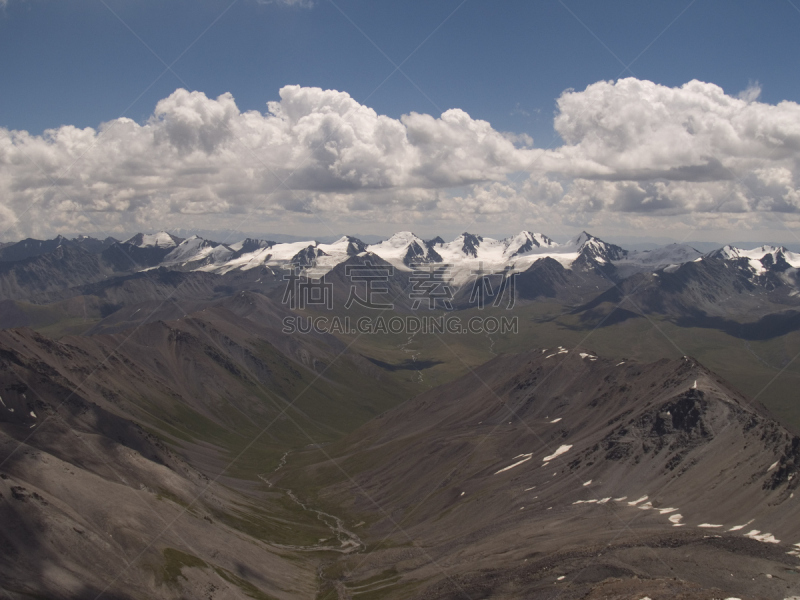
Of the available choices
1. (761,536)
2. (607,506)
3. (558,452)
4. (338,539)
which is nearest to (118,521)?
(338,539)

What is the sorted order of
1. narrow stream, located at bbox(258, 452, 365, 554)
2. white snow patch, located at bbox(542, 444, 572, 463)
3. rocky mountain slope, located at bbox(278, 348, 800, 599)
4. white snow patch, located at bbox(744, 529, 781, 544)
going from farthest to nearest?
white snow patch, located at bbox(542, 444, 572, 463) < narrow stream, located at bbox(258, 452, 365, 554) < white snow patch, located at bbox(744, 529, 781, 544) < rocky mountain slope, located at bbox(278, 348, 800, 599)

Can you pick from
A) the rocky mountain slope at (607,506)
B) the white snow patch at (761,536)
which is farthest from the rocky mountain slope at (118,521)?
the white snow patch at (761,536)

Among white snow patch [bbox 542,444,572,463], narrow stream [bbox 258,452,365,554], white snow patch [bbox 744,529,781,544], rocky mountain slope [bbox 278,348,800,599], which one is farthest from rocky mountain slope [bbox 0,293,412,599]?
white snow patch [bbox 744,529,781,544]

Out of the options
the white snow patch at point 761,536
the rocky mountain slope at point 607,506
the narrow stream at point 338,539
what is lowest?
the narrow stream at point 338,539

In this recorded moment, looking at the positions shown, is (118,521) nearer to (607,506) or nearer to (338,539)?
(338,539)

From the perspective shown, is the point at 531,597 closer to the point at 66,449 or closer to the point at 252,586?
the point at 252,586

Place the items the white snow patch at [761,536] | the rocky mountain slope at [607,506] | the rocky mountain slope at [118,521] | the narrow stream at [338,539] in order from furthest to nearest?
the narrow stream at [338,539], the white snow patch at [761,536], the rocky mountain slope at [118,521], the rocky mountain slope at [607,506]

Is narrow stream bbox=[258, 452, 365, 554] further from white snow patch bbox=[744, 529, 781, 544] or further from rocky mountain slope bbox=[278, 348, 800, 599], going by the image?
Result: white snow patch bbox=[744, 529, 781, 544]

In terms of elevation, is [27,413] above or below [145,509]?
above

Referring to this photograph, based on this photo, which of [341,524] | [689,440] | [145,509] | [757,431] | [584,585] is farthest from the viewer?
[341,524]

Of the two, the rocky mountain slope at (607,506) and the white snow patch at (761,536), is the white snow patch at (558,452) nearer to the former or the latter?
the rocky mountain slope at (607,506)

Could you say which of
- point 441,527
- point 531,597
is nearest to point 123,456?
point 441,527
